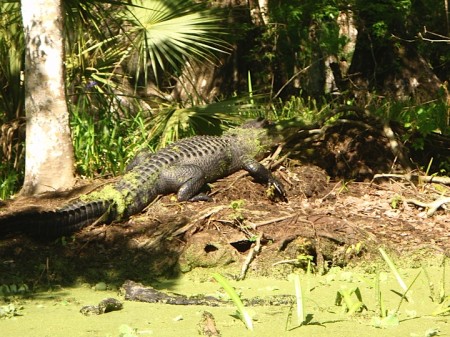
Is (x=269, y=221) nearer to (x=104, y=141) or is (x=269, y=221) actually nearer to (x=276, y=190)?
(x=276, y=190)

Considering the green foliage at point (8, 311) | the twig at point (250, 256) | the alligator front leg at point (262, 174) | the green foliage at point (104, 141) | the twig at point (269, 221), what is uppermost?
the green foliage at point (104, 141)

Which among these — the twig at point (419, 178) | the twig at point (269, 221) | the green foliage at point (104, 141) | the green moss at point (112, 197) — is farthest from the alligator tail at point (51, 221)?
the twig at point (419, 178)

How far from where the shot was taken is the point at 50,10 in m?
6.95

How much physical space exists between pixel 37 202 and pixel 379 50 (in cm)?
807

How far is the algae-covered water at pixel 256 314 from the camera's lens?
4098 mm

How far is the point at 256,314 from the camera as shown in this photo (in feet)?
14.6

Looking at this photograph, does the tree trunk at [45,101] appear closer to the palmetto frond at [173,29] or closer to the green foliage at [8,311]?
the palmetto frond at [173,29]

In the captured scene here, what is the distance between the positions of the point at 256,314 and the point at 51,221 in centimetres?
224

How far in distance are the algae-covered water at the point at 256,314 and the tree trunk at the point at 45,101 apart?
6.28 ft

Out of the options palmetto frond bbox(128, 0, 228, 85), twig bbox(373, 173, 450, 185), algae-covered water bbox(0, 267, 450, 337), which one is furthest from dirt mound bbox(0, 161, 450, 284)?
palmetto frond bbox(128, 0, 228, 85)

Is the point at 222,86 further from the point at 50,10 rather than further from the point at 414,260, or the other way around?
the point at 414,260

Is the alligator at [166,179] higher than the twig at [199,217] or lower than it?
higher

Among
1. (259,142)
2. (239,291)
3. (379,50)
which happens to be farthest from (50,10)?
(379,50)

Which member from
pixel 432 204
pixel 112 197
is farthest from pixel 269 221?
pixel 432 204
